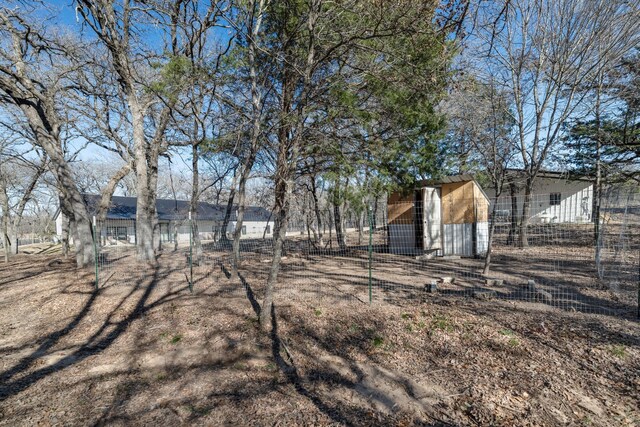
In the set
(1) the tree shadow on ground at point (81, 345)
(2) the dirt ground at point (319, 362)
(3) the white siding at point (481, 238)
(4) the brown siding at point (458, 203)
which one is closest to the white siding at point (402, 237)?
(4) the brown siding at point (458, 203)

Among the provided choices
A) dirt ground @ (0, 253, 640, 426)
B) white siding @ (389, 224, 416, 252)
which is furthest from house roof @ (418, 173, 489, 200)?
dirt ground @ (0, 253, 640, 426)

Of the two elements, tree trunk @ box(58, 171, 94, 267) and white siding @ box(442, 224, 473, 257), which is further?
white siding @ box(442, 224, 473, 257)

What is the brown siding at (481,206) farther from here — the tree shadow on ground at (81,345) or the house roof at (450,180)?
the tree shadow on ground at (81,345)

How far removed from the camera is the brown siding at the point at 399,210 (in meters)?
12.0

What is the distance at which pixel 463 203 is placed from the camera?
35.7 feet

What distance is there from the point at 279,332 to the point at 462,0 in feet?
14.6

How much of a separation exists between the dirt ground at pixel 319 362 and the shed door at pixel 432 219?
5.13 m

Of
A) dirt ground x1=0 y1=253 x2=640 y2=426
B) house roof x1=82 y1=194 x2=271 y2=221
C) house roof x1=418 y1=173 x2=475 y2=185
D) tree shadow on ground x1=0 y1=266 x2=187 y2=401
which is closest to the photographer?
dirt ground x1=0 y1=253 x2=640 y2=426

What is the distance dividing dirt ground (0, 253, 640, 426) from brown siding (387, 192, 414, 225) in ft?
19.8

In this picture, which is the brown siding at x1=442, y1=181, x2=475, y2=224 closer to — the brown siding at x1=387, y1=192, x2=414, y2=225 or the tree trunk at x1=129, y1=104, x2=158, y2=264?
the brown siding at x1=387, y1=192, x2=414, y2=225

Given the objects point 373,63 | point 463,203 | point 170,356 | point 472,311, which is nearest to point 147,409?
point 170,356

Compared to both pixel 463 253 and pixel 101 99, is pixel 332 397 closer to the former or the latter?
pixel 463 253

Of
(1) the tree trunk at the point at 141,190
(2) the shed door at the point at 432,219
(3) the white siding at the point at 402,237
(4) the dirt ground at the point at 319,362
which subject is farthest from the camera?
(3) the white siding at the point at 402,237

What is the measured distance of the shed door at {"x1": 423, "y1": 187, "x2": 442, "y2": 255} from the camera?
10914mm
